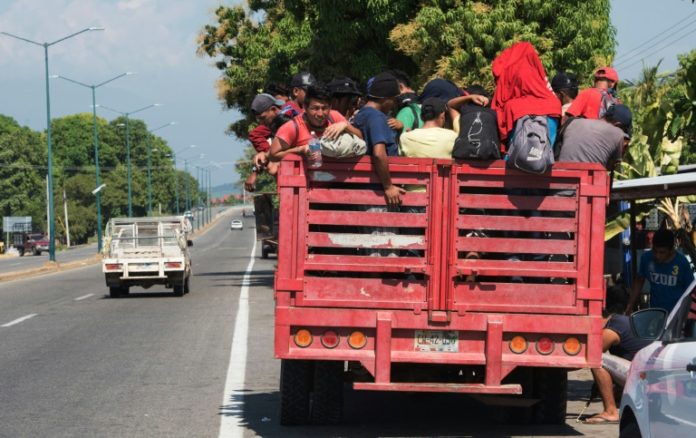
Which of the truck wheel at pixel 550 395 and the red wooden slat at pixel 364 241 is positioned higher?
the red wooden slat at pixel 364 241

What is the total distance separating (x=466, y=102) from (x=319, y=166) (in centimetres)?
141

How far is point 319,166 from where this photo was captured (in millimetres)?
8273

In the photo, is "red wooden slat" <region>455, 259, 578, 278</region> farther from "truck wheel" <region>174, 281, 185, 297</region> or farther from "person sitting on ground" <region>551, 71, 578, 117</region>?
"truck wheel" <region>174, 281, 185, 297</region>

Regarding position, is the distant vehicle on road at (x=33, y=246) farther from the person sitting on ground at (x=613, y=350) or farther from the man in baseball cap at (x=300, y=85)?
the person sitting on ground at (x=613, y=350)

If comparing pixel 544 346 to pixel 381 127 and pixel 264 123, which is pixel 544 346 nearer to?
pixel 381 127

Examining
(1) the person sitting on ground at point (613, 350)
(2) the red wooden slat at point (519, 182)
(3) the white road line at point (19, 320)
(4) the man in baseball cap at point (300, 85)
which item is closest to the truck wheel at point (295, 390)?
(2) the red wooden slat at point (519, 182)

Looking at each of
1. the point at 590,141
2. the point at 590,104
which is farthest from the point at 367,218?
the point at 590,104

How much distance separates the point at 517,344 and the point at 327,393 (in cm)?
151

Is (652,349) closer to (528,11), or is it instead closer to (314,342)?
(314,342)

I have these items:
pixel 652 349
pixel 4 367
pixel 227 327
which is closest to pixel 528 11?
pixel 227 327

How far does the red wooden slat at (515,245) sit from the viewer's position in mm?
8250

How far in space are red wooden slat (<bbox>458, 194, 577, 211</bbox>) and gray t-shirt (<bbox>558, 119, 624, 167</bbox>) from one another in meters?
0.62

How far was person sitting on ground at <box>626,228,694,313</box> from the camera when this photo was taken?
32.8ft

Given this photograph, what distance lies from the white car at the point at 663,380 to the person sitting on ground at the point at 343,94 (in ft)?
13.0
